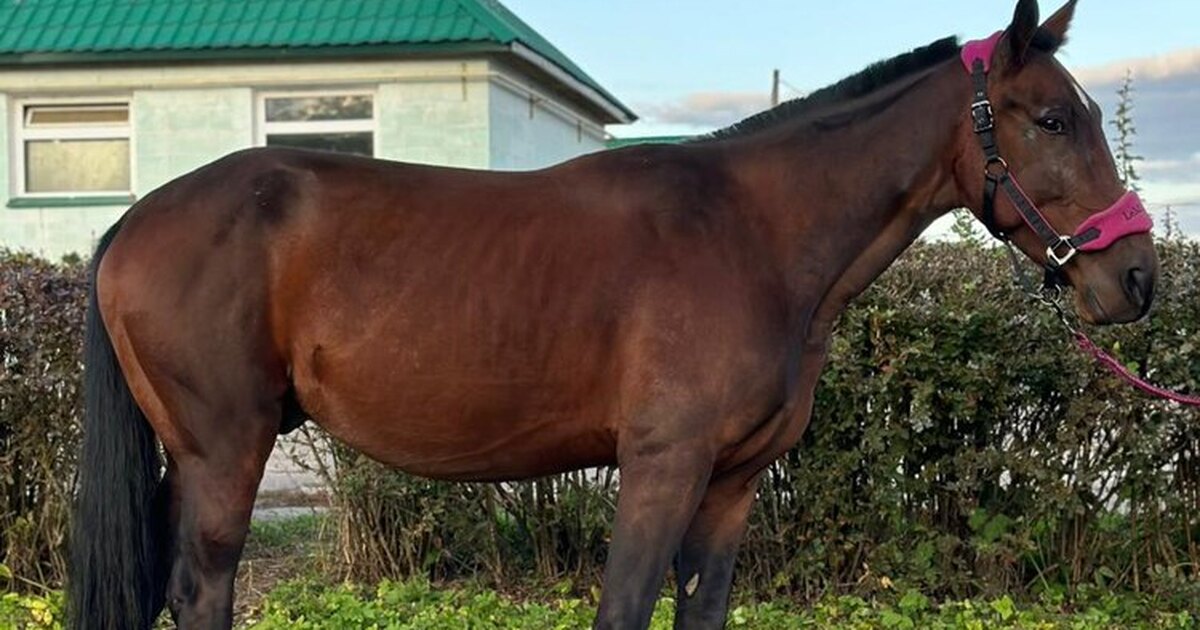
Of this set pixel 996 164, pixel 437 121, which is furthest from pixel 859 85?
pixel 437 121

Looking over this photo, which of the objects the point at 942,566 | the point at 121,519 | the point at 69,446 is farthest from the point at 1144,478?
the point at 69,446

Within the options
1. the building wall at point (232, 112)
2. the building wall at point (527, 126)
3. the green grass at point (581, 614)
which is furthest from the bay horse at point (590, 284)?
the building wall at point (527, 126)

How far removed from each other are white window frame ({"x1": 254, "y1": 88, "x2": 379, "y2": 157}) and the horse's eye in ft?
34.0

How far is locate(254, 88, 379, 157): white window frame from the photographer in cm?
1290

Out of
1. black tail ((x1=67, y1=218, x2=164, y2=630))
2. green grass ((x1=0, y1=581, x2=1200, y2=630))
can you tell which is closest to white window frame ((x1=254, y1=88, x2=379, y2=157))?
green grass ((x1=0, y1=581, x2=1200, y2=630))

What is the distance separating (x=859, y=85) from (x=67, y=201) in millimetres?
11858

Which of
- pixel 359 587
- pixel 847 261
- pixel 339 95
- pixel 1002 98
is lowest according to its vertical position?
pixel 359 587

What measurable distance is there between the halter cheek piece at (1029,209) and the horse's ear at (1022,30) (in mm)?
77

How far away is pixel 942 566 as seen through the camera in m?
5.34

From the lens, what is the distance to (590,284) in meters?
3.22

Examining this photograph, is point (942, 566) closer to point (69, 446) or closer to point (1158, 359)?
point (1158, 359)

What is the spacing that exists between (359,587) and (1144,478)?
11.6 ft

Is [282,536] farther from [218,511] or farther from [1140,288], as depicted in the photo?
[1140,288]

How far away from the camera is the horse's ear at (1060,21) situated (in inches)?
128
